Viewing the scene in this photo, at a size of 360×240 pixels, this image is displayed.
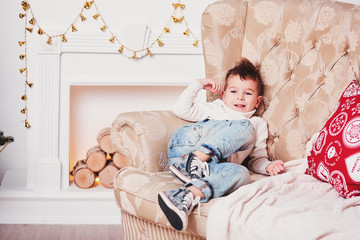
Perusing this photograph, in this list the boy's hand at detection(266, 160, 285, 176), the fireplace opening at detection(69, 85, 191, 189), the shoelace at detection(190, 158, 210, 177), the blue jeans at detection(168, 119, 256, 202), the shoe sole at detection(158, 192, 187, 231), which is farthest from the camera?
the fireplace opening at detection(69, 85, 191, 189)

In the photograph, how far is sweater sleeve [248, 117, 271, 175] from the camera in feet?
5.50

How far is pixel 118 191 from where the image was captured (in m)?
1.49

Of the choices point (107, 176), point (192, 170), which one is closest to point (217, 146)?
point (192, 170)

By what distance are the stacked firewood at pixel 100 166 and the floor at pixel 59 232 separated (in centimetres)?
25

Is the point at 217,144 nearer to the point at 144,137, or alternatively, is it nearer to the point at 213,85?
the point at 144,137

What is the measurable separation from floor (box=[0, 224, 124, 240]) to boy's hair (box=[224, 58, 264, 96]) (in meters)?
0.94

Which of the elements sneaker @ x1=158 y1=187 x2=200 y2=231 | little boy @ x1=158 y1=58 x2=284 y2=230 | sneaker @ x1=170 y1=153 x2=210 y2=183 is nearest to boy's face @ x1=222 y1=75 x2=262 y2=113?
little boy @ x1=158 y1=58 x2=284 y2=230

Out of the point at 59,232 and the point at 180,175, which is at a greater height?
the point at 180,175

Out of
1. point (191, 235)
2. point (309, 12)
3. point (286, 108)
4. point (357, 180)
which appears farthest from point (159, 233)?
point (309, 12)

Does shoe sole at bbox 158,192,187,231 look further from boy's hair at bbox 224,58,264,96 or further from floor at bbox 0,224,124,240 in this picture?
floor at bbox 0,224,124,240

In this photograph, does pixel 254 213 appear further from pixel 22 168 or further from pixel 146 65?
pixel 22 168

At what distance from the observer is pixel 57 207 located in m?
2.29

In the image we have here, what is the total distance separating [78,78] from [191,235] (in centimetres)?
129

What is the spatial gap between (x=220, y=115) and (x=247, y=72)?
21cm
